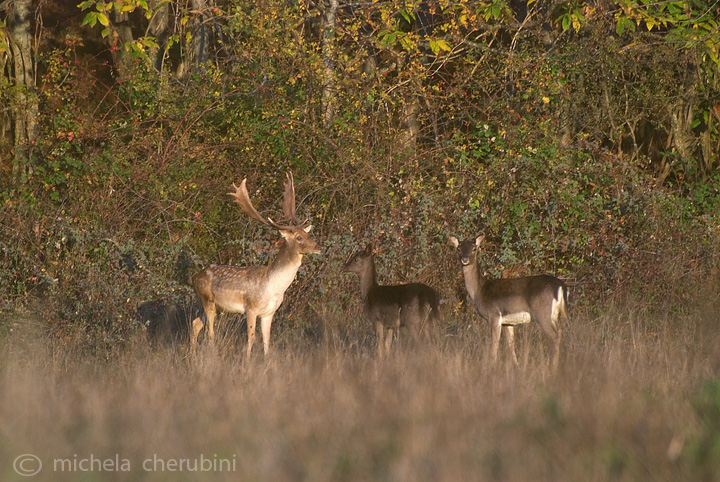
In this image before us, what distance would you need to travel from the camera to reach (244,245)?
1031 centimetres

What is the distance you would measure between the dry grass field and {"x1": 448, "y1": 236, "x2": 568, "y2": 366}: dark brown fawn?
36 centimetres

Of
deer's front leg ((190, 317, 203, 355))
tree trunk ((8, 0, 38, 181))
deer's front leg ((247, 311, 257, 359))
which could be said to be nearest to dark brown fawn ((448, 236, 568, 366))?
deer's front leg ((247, 311, 257, 359))

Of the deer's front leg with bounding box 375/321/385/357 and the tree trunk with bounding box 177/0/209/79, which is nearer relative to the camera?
the deer's front leg with bounding box 375/321/385/357

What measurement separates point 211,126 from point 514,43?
3.86 metres

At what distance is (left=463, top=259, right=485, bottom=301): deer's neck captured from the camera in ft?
28.2

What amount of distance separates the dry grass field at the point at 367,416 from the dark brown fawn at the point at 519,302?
1.19 feet

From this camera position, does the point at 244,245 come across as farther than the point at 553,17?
No

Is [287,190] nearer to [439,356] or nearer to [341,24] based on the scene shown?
[439,356]

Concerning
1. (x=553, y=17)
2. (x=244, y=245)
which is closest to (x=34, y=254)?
(x=244, y=245)

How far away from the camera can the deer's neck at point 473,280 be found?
8602mm

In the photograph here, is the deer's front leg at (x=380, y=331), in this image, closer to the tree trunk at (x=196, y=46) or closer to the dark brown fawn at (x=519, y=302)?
the dark brown fawn at (x=519, y=302)

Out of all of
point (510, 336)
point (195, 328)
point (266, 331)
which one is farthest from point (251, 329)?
point (510, 336)

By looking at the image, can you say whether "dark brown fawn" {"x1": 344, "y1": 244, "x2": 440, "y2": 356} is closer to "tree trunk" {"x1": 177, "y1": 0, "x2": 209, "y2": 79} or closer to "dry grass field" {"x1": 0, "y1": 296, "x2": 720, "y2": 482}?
"dry grass field" {"x1": 0, "y1": 296, "x2": 720, "y2": 482}

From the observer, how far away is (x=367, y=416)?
5.36 meters
